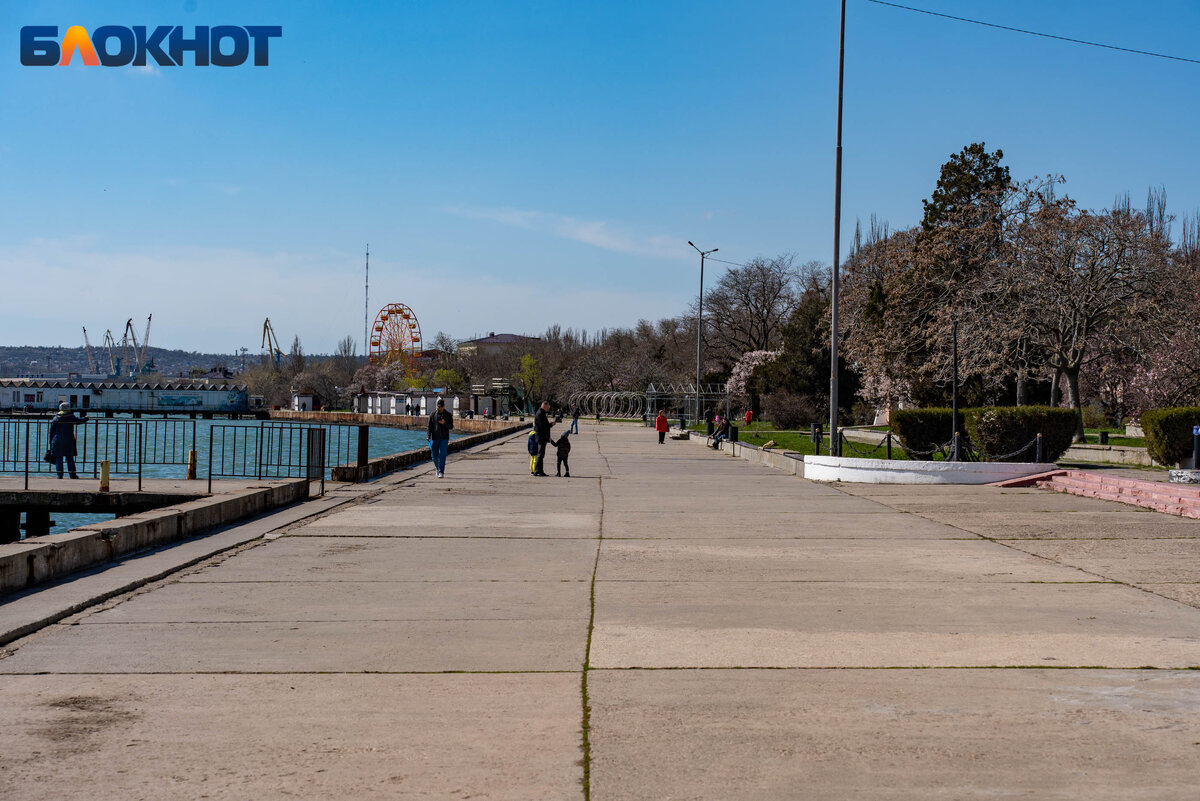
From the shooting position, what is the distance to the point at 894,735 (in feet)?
18.0

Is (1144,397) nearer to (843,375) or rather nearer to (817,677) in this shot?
(843,375)

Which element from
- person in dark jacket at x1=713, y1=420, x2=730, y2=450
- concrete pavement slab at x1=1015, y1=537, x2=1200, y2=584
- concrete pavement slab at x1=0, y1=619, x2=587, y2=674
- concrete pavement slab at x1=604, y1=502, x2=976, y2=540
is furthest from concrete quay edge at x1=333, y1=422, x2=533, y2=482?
concrete pavement slab at x1=0, y1=619, x2=587, y2=674

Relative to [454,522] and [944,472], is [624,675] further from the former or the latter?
[944,472]

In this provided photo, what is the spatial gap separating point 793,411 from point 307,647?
186 ft

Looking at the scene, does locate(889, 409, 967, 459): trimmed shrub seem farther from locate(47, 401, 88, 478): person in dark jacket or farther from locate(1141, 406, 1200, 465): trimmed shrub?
locate(47, 401, 88, 478): person in dark jacket

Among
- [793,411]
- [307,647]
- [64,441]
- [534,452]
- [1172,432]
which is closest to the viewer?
[307,647]

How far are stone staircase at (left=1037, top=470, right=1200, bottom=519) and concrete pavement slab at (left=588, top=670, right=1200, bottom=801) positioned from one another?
1174 cm

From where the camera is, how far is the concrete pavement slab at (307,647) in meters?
6.86

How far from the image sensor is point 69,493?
64.0ft

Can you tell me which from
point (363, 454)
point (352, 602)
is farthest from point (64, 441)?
point (352, 602)

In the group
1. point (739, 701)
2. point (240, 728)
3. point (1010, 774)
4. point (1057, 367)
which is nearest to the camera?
point (1010, 774)

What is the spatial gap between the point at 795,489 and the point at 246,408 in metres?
139

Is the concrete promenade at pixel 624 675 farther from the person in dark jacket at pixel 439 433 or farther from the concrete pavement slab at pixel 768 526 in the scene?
the person in dark jacket at pixel 439 433

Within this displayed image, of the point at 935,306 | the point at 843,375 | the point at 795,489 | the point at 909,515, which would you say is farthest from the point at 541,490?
the point at 843,375
